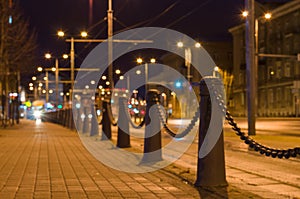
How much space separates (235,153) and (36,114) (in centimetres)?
7603

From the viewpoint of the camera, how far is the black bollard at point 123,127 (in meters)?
16.5

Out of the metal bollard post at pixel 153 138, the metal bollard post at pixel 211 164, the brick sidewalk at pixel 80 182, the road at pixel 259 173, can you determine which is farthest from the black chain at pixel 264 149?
the metal bollard post at pixel 153 138

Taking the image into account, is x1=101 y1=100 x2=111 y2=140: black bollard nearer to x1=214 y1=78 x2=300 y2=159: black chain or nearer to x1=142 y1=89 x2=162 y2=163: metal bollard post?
x1=142 y1=89 x2=162 y2=163: metal bollard post

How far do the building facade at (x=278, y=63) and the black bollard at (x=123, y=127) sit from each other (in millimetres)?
41426

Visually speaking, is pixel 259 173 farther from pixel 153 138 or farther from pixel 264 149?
pixel 264 149

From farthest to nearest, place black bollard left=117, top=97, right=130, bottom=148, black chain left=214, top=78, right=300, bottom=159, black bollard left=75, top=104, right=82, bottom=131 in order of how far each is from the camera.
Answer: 1. black bollard left=75, top=104, right=82, bottom=131
2. black bollard left=117, top=97, right=130, bottom=148
3. black chain left=214, top=78, right=300, bottom=159

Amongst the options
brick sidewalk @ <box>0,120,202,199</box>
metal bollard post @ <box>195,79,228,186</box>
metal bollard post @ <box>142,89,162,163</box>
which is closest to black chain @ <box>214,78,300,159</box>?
metal bollard post @ <box>195,79,228,186</box>

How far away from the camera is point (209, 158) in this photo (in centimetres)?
846

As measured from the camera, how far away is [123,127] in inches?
650

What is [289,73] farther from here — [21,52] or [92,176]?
[92,176]

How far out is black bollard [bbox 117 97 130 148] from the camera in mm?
16534

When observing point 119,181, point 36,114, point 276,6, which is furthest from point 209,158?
point 36,114

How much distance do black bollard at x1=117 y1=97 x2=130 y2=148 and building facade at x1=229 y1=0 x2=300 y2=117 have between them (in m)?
41.4

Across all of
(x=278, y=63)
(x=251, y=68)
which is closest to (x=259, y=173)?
(x=251, y=68)
